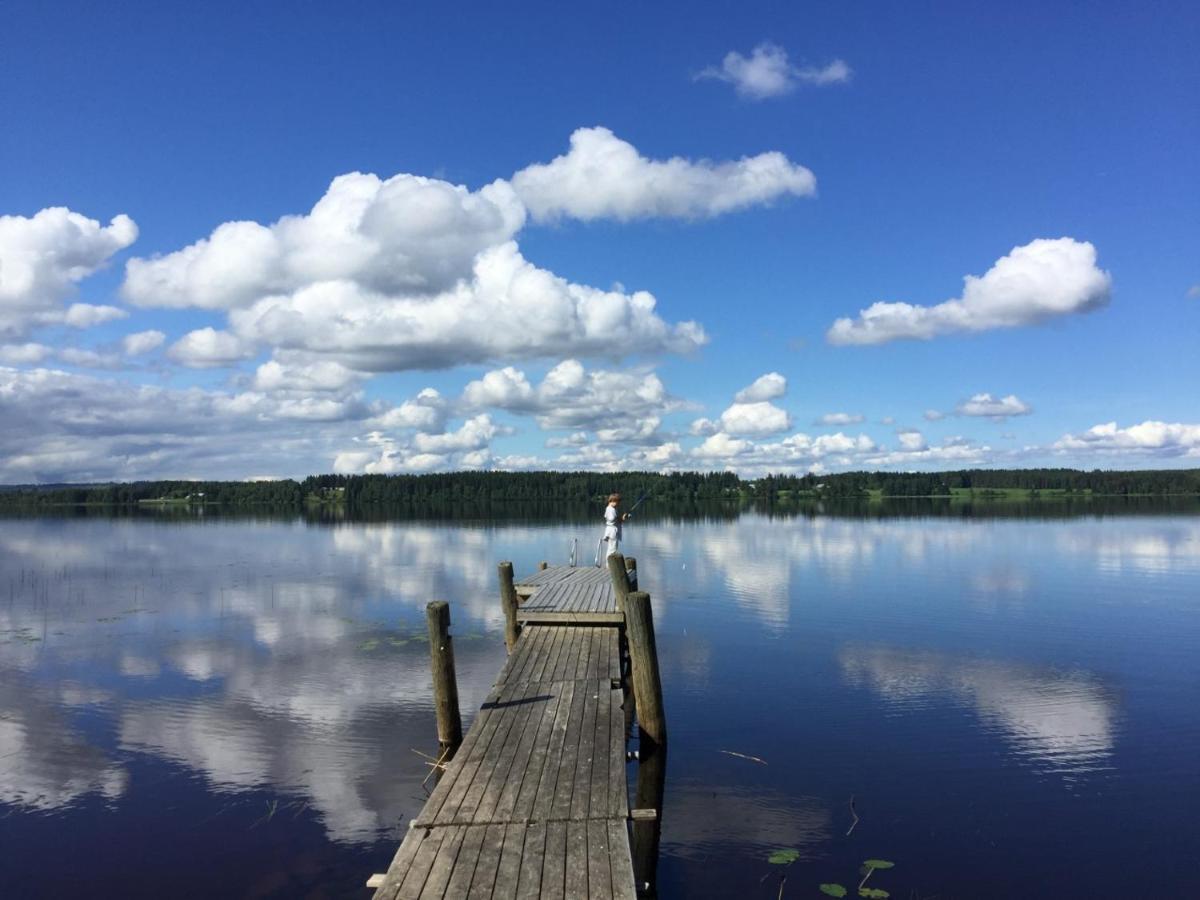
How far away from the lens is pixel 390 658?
2059cm

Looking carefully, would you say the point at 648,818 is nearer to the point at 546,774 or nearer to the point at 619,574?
the point at 546,774

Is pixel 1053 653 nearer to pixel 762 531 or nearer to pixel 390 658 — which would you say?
pixel 390 658

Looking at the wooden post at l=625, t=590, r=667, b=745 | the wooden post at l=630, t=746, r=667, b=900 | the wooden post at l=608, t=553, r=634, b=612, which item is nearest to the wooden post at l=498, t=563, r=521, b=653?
the wooden post at l=608, t=553, r=634, b=612

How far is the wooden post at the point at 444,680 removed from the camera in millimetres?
13289

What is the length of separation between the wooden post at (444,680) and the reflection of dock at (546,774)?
0.8 inches

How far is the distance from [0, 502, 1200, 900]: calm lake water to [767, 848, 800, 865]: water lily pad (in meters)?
0.11

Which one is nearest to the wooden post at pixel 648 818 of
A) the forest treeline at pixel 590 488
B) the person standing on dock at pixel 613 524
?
the person standing on dock at pixel 613 524

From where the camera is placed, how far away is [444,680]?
43.8 feet

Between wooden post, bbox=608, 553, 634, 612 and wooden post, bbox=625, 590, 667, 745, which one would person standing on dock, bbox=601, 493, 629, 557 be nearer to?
wooden post, bbox=608, 553, 634, 612

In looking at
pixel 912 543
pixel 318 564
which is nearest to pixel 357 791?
pixel 318 564

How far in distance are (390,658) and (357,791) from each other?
8.57 m

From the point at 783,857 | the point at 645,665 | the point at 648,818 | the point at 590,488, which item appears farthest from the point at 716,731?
the point at 590,488

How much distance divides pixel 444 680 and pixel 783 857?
589cm

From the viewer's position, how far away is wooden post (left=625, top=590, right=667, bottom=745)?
13461 mm
